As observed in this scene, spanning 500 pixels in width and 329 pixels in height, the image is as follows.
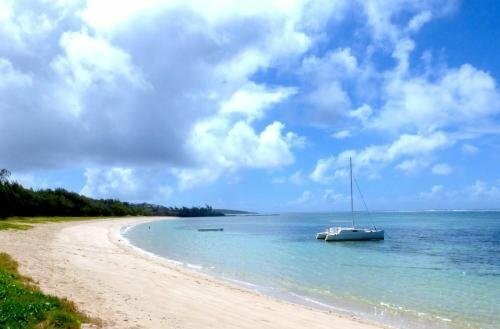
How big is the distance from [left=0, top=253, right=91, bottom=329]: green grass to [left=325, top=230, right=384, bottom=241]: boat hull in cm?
5809

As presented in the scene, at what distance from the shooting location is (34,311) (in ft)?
43.6

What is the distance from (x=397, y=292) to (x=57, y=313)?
68.4 ft

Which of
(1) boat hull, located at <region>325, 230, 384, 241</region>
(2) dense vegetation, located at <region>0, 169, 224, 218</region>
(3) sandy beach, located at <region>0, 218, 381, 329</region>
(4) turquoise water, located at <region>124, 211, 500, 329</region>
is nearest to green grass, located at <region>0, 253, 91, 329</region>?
(3) sandy beach, located at <region>0, 218, 381, 329</region>

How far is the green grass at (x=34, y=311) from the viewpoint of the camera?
12.4 meters

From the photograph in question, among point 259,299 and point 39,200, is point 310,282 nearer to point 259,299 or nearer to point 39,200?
point 259,299

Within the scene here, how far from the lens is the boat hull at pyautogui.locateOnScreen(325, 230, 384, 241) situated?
230ft

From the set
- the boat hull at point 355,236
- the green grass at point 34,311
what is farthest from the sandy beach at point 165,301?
the boat hull at point 355,236

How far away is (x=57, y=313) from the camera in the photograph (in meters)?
13.4

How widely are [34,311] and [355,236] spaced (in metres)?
63.0

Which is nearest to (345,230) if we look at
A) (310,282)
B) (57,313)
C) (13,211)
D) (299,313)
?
(310,282)

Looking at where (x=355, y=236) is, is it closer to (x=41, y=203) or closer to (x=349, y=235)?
(x=349, y=235)

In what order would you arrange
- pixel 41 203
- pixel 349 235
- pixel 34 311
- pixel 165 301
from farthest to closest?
pixel 41 203
pixel 349 235
pixel 165 301
pixel 34 311

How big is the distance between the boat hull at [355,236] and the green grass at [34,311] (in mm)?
58092

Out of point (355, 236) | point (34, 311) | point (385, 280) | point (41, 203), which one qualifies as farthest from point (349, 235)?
point (41, 203)
